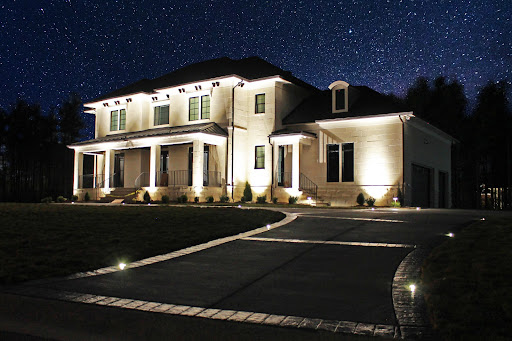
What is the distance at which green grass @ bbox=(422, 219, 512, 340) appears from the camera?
412 cm

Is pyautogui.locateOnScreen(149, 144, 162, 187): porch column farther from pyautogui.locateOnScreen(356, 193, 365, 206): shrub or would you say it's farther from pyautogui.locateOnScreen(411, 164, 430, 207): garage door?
pyautogui.locateOnScreen(411, 164, 430, 207): garage door

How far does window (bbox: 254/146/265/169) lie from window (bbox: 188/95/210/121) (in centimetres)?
382

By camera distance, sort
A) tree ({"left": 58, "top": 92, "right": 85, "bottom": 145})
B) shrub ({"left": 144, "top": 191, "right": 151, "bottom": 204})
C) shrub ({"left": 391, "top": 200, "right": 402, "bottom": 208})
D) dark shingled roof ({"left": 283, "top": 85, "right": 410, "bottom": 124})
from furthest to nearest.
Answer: tree ({"left": 58, "top": 92, "right": 85, "bottom": 145}) < shrub ({"left": 144, "top": 191, "right": 151, "bottom": 204}) < dark shingled roof ({"left": 283, "top": 85, "right": 410, "bottom": 124}) < shrub ({"left": 391, "top": 200, "right": 402, "bottom": 208})

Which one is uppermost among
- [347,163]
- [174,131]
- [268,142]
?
[174,131]

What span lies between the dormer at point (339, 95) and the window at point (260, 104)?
13.7ft

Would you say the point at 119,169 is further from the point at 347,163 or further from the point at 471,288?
the point at 471,288

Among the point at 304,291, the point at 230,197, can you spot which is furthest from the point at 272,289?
the point at 230,197

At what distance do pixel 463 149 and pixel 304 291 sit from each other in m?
37.6

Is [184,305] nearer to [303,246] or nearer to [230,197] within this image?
[303,246]

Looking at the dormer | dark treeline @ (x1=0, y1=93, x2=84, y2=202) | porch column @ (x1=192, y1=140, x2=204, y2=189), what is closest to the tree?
dark treeline @ (x1=0, y1=93, x2=84, y2=202)

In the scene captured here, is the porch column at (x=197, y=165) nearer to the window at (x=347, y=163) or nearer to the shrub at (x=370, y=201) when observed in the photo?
the window at (x=347, y=163)

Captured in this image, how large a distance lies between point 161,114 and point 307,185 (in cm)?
1162

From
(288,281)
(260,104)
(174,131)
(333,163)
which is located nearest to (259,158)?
(260,104)

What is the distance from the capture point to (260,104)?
27.6 metres
